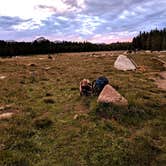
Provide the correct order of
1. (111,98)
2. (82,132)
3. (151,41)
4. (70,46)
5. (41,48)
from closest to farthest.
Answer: (82,132) < (111,98) < (41,48) < (151,41) < (70,46)

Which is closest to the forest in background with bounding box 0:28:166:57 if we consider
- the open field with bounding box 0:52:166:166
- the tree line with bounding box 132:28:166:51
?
the tree line with bounding box 132:28:166:51

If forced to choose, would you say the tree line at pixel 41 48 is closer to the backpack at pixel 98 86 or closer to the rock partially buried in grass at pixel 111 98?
the backpack at pixel 98 86

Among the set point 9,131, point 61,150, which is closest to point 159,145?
point 61,150

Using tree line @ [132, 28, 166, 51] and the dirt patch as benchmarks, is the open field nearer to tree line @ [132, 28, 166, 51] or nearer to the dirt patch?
the dirt patch

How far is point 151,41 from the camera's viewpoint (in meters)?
147

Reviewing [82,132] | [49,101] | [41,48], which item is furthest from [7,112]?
[41,48]

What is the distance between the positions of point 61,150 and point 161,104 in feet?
32.9

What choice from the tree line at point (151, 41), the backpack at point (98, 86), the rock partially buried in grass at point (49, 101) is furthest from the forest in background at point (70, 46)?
the backpack at point (98, 86)

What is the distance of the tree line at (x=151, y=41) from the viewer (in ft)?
469

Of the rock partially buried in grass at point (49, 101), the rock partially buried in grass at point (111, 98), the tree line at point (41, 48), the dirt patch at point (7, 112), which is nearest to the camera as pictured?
the dirt patch at point (7, 112)

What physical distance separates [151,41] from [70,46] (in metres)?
43.7

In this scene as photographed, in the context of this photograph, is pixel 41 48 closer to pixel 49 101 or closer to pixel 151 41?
pixel 151 41

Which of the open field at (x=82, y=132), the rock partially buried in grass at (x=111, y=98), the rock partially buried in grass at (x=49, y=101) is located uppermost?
the rock partially buried in grass at (x=111, y=98)

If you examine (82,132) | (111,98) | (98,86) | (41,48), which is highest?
(98,86)
